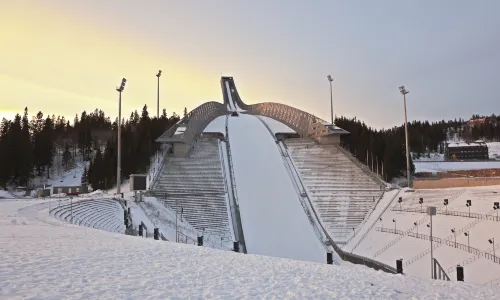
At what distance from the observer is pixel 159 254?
10039mm

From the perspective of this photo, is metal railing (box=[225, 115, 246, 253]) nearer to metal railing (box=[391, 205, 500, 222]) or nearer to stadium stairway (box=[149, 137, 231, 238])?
stadium stairway (box=[149, 137, 231, 238])

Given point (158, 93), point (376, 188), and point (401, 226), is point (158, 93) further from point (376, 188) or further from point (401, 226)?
point (401, 226)

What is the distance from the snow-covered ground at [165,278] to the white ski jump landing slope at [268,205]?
15.3 m

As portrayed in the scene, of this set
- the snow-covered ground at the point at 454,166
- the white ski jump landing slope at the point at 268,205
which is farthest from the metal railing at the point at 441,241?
the snow-covered ground at the point at 454,166

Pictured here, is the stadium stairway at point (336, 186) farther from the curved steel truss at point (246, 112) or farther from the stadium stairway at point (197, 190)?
the stadium stairway at point (197, 190)

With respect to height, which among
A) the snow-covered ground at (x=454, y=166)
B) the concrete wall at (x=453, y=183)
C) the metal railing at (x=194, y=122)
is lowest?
the concrete wall at (x=453, y=183)

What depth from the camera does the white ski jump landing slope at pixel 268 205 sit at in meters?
25.9

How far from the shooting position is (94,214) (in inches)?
875

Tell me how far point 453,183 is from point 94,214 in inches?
891

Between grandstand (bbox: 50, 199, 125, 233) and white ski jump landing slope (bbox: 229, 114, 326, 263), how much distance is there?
8.15 m

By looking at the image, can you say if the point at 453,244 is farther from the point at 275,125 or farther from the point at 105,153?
the point at 105,153

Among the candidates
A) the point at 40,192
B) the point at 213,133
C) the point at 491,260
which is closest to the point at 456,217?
the point at 491,260

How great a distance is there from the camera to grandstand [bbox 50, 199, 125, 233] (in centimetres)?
1922

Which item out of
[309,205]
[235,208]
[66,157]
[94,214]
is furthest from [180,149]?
[66,157]
